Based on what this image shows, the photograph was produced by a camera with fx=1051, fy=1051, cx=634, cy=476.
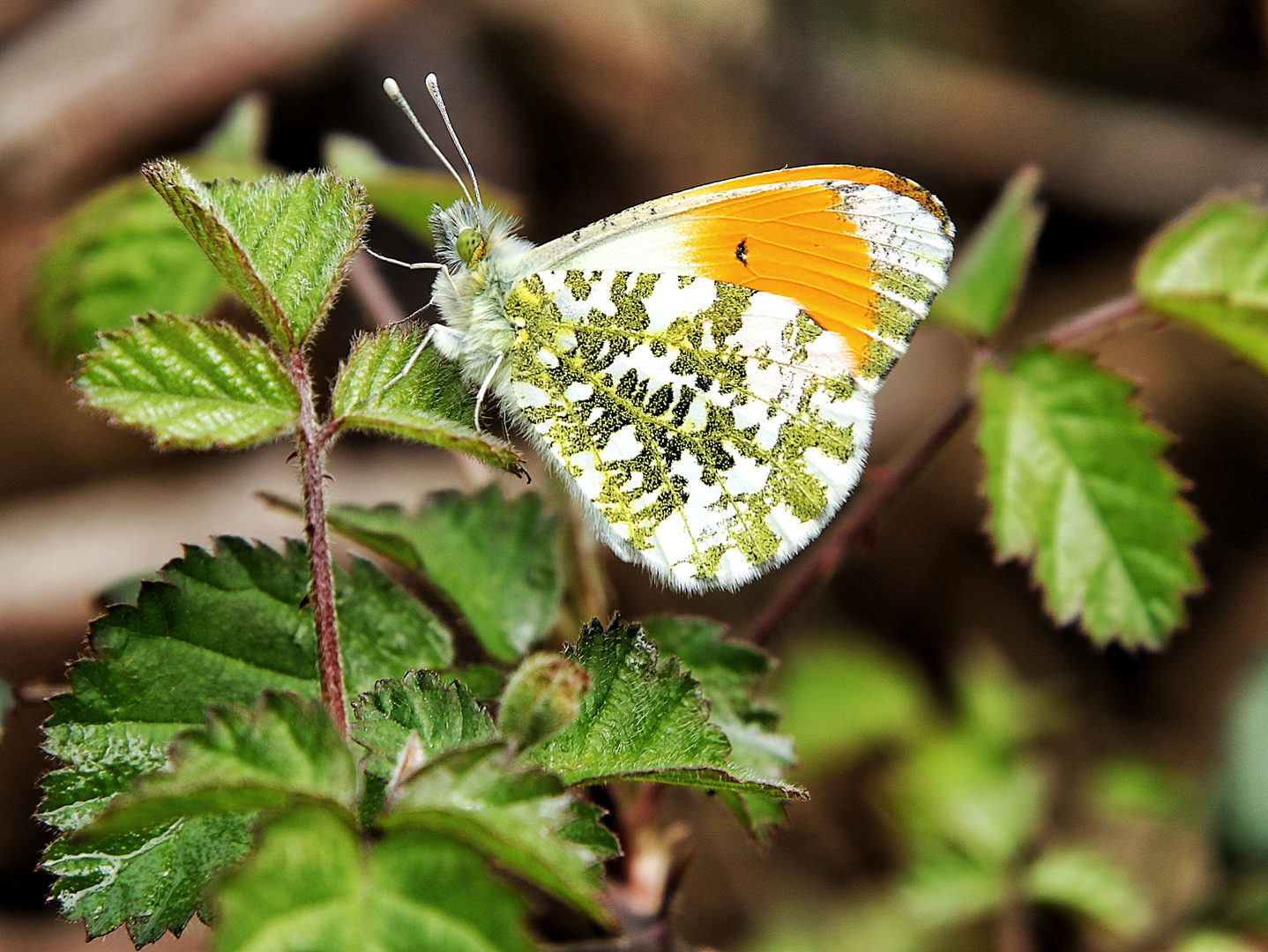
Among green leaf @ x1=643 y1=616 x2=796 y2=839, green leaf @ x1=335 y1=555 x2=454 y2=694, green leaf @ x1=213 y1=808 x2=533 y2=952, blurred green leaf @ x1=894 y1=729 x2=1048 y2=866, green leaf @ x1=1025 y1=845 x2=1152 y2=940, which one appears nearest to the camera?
green leaf @ x1=213 y1=808 x2=533 y2=952

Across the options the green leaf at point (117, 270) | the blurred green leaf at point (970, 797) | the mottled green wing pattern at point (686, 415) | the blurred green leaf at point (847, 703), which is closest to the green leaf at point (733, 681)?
the mottled green wing pattern at point (686, 415)

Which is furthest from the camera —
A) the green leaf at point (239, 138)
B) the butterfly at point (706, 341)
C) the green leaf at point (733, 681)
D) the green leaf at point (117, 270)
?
the green leaf at point (239, 138)

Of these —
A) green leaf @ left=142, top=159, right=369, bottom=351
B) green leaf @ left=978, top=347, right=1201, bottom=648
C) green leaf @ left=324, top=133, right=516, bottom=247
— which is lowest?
green leaf @ left=978, top=347, right=1201, bottom=648

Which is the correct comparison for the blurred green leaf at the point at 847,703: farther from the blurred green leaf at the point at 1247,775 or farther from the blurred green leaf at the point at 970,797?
the blurred green leaf at the point at 1247,775

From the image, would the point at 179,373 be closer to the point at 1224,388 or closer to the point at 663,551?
the point at 663,551

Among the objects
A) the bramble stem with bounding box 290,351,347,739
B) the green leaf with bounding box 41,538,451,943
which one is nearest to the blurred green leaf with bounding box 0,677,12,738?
the green leaf with bounding box 41,538,451,943

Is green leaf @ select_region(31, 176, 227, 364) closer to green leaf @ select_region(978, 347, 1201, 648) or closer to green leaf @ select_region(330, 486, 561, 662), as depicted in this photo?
green leaf @ select_region(330, 486, 561, 662)
